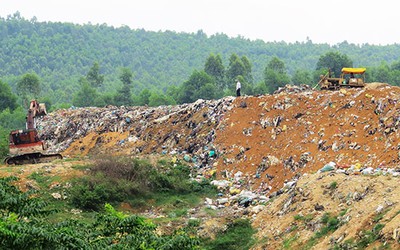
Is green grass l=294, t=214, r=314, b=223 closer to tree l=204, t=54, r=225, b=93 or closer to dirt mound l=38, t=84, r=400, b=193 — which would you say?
dirt mound l=38, t=84, r=400, b=193

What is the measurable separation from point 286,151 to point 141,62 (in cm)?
9804

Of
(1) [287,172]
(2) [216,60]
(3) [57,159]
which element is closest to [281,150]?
(1) [287,172]

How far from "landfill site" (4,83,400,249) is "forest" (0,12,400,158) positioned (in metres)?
29.3

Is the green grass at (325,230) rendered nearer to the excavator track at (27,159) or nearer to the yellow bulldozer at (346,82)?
the yellow bulldozer at (346,82)

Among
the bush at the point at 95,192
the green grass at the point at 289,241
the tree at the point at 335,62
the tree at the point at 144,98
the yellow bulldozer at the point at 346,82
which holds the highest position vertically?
the yellow bulldozer at the point at 346,82

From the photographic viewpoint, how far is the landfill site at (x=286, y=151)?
49.9ft

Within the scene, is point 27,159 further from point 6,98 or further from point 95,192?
point 6,98

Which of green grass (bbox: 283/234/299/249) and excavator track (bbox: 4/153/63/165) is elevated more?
excavator track (bbox: 4/153/63/165)

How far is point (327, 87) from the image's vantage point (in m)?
28.6

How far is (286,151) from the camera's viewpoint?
22.7 meters

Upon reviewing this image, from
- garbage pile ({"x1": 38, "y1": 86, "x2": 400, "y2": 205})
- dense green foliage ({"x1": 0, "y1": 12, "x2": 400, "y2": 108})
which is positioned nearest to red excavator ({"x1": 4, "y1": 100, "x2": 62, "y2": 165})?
garbage pile ({"x1": 38, "y1": 86, "x2": 400, "y2": 205})

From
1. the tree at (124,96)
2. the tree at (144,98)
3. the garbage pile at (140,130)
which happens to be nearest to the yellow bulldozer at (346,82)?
the garbage pile at (140,130)

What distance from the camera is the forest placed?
63.3 metres

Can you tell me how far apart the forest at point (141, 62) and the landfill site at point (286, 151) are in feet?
96.2
